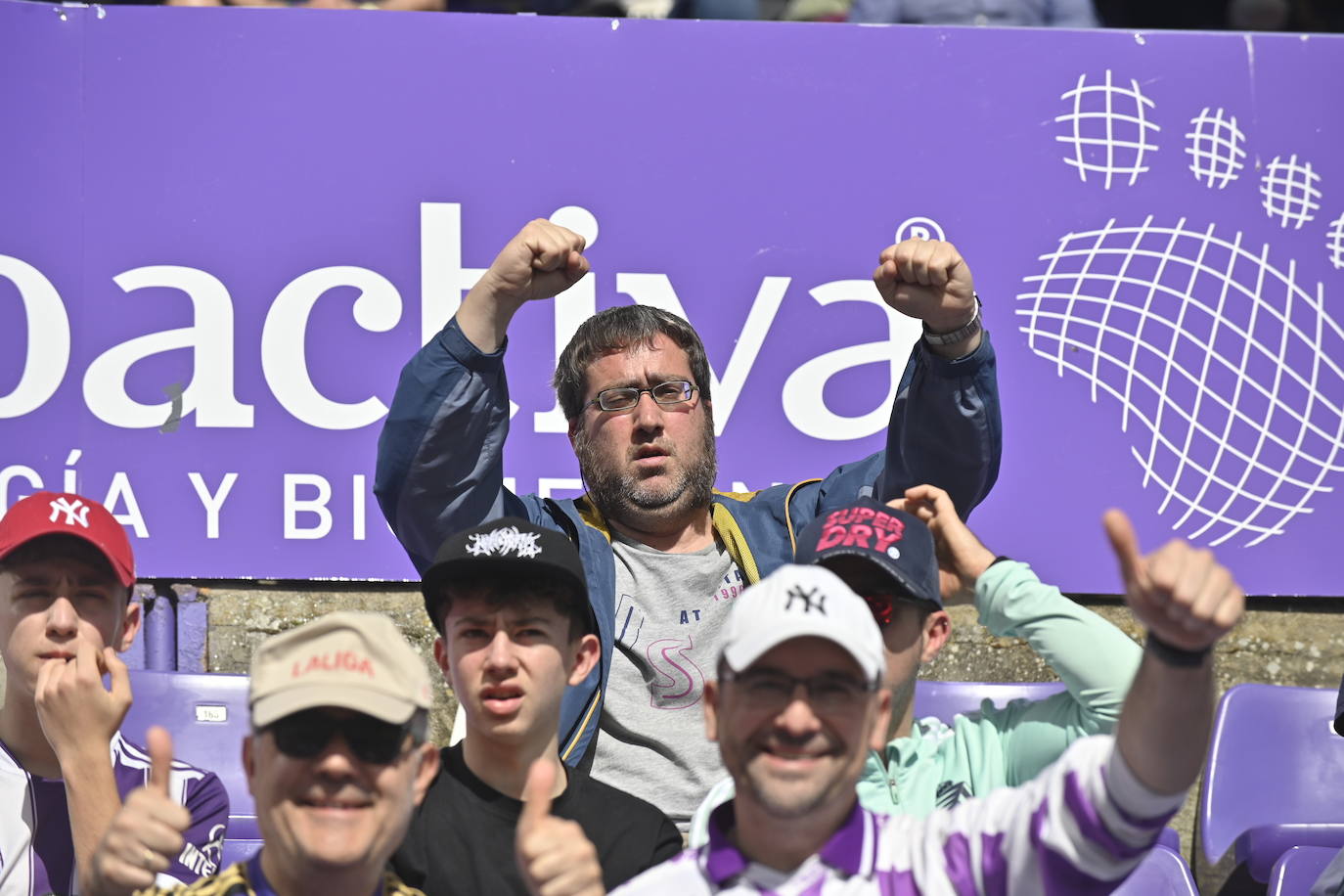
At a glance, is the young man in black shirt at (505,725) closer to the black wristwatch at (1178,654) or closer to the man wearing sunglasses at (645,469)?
the man wearing sunglasses at (645,469)

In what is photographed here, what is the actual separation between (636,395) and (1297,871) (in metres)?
1.60

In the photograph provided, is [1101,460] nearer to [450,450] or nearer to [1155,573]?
[450,450]

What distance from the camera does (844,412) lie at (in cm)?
375

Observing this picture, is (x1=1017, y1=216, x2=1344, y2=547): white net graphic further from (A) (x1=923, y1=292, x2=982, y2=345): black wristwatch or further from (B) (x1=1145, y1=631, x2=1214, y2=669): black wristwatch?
(B) (x1=1145, y1=631, x2=1214, y2=669): black wristwatch

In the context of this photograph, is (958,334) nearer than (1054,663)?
No

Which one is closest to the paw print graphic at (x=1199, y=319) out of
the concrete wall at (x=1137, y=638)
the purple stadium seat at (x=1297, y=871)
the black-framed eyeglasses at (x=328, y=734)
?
the concrete wall at (x=1137, y=638)

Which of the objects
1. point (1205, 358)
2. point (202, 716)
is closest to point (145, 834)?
point (202, 716)

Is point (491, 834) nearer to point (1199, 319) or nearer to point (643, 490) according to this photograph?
point (643, 490)

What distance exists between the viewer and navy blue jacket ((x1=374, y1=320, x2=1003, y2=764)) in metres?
2.70

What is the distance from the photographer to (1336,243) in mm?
3904

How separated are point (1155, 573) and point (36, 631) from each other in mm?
1770

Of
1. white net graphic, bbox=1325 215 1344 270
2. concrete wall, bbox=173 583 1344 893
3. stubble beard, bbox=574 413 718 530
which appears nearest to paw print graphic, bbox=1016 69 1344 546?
white net graphic, bbox=1325 215 1344 270

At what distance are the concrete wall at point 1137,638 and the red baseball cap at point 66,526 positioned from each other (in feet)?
3.81

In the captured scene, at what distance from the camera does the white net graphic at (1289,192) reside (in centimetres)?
390
